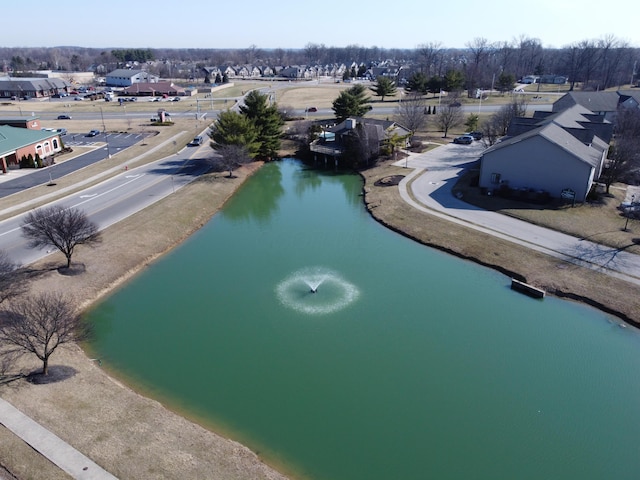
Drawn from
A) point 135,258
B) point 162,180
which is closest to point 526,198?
point 135,258

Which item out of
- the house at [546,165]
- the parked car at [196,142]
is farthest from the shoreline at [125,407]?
the parked car at [196,142]

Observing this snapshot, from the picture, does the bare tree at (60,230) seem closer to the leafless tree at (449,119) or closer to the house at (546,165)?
the house at (546,165)

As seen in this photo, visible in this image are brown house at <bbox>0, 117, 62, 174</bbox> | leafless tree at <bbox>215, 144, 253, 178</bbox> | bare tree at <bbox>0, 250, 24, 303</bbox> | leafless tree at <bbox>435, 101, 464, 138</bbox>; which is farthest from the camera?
leafless tree at <bbox>435, 101, 464, 138</bbox>

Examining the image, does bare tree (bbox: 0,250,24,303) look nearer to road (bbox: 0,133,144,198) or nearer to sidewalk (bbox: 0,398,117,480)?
sidewalk (bbox: 0,398,117,480)

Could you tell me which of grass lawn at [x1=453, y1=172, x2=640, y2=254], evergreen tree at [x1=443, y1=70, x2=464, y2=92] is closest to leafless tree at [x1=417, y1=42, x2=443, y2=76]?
evergreen tree at [x1=443, y1=70, x2=464, y2=92]

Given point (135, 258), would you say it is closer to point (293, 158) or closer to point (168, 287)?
point (168, 287)

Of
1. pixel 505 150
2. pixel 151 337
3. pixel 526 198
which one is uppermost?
pixel 505 150
